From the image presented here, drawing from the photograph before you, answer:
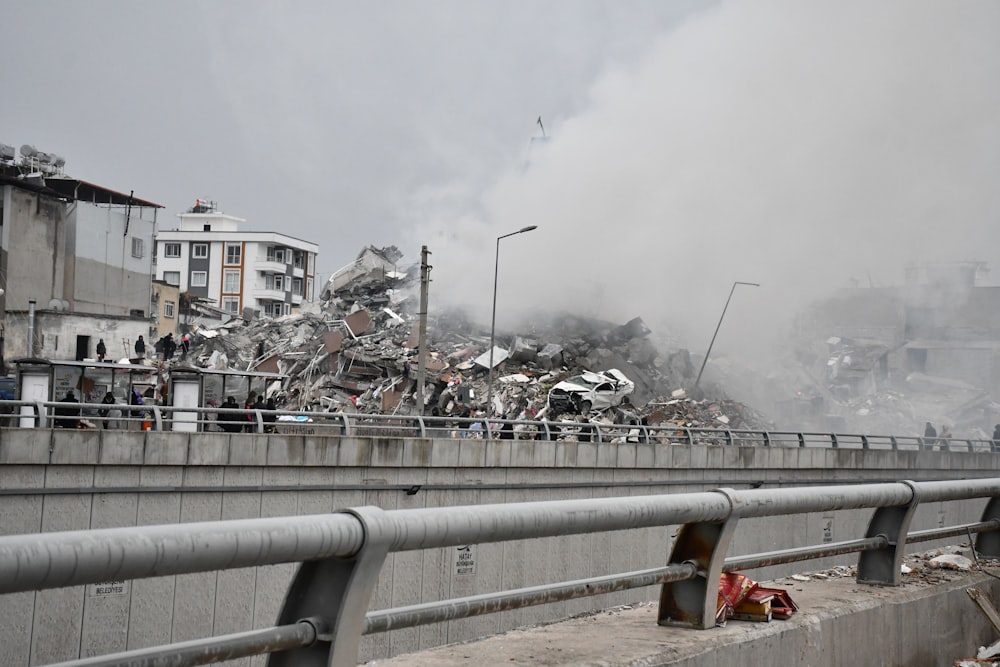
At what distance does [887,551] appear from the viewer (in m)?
5.63

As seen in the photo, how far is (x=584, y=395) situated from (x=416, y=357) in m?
7.22

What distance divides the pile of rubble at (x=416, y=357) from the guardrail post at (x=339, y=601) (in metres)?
36.2

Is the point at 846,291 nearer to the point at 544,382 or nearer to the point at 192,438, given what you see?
the point at 544,382

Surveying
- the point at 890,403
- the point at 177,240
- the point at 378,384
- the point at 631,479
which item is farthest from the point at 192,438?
the point at 177,240

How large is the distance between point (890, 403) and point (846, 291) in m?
15.9

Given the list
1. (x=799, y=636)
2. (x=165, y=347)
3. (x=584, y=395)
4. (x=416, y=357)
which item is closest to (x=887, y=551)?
(x=799, y=636)

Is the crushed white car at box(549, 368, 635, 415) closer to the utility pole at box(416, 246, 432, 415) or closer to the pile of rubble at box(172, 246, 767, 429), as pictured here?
the pile of rubble at box(172, 246, 767, 429)

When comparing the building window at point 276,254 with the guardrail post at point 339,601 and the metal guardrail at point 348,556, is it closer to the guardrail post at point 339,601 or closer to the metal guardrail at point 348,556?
the metal guardrail at point 348,556

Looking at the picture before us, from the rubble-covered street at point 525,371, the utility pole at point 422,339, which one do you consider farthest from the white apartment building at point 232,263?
the utility pole at point 422,339

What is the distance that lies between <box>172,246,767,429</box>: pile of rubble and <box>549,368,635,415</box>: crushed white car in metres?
0.46

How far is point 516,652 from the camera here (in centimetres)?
→ 362

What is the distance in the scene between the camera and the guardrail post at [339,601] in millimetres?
2676

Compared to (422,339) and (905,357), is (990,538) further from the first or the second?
(905,357)

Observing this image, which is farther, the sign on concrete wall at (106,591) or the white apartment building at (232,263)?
the white apartment building at (232,263)
